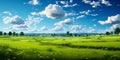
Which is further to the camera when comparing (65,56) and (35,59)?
(65,56)

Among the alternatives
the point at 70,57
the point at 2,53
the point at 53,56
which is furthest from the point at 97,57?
the point at 2,53

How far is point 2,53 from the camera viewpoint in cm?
3762

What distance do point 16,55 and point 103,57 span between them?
14682mm

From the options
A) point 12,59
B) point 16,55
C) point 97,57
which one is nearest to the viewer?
point 12,59

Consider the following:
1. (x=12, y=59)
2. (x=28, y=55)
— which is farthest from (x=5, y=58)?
(x=28, y=55)

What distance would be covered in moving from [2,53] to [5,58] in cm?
326

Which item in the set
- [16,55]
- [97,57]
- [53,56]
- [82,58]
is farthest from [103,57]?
[16,55]

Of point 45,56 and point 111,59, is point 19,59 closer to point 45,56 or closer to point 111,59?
point 45,56

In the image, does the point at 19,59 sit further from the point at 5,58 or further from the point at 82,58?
the point at 82,58

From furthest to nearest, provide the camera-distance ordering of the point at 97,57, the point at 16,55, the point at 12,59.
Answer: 1. the point at 97,57
2. the point at 16,55
3. the point at 12,59

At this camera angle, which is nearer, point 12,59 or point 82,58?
point 12,59

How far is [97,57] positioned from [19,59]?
521 inches

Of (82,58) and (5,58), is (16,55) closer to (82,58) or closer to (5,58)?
(5,58)

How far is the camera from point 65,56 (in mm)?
38156
